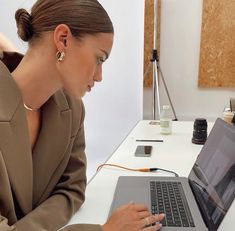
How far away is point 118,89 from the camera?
2701mm

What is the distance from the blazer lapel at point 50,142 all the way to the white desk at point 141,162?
5.2 inches

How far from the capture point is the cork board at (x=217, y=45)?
10.6 feet

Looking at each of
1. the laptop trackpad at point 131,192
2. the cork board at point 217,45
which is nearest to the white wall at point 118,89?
the cork board at point 217,45

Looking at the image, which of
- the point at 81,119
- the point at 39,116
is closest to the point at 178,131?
the point at 81,119

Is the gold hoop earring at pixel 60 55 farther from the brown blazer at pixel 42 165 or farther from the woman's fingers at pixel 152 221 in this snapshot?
the woman's fingers at pixel 152 221

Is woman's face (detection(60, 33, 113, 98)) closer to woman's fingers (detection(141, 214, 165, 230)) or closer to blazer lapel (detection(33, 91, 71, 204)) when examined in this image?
blazer lapel (detection(33, 91, 71, 204))

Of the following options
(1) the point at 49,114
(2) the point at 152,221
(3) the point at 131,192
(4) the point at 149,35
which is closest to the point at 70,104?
(1) the point at 49,114

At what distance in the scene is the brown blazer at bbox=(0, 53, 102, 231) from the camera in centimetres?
72

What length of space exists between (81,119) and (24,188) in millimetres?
294

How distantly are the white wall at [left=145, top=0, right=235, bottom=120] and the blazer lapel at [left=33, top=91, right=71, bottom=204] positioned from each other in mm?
2624

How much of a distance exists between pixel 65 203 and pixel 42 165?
0.12m

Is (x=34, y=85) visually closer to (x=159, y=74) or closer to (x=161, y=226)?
(x=161, y=226)

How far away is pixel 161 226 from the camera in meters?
0.71

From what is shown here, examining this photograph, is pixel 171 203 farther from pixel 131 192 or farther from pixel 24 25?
pixel 24 25
